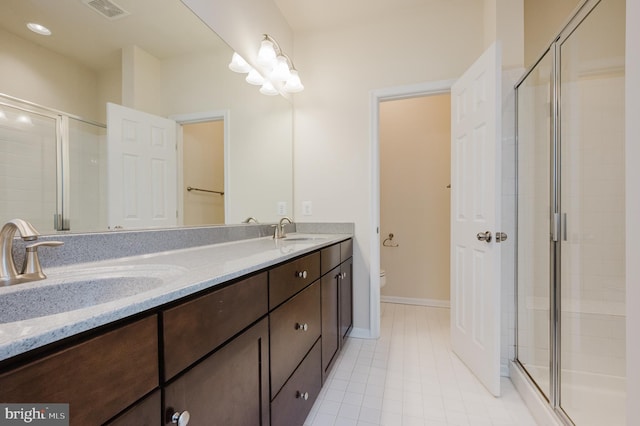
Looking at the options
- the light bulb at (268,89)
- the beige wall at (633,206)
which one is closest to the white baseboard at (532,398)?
the beige wall at (633,206)

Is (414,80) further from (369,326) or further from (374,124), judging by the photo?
(369,326)

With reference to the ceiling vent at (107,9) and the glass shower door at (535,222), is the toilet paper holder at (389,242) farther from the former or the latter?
the ceiling vent at (107,9)

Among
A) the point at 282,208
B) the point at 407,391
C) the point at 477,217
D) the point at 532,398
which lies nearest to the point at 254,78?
the point at 282,208

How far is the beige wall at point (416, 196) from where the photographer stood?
299 cm

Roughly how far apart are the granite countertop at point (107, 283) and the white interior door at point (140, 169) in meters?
0.17

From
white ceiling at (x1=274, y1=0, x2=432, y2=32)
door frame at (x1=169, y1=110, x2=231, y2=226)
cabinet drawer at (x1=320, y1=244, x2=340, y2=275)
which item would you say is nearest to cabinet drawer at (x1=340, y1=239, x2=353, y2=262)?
cabinet drawer at (x1=320, y1=244, x2=340, y2=275)

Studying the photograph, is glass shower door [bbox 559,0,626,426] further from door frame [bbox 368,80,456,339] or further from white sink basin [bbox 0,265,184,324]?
white sink basin [bbox 0,265,184,324]

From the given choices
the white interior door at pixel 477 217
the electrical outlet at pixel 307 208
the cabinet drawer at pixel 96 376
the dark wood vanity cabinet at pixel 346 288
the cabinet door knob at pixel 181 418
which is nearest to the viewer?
the cabinet drawer at pixel 96 376

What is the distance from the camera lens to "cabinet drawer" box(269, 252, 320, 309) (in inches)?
38.9

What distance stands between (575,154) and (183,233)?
2.05 meters

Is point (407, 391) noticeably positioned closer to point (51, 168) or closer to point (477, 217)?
point (477, 217)

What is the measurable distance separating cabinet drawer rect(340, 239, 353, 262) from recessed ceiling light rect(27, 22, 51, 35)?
5.34ft

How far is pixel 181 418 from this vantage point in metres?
0.58

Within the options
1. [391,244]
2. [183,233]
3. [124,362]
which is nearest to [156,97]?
[183,233]
